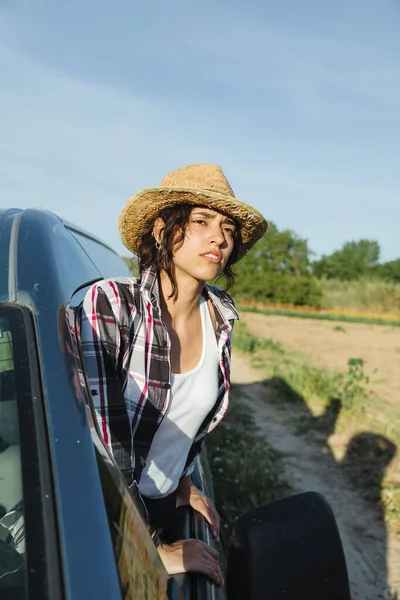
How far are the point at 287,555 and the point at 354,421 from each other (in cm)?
549

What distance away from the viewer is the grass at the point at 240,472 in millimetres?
4215

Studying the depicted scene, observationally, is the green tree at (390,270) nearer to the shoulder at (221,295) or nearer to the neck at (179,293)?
the shoulder at (221,295)

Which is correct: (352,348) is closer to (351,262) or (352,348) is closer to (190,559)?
(190,559)

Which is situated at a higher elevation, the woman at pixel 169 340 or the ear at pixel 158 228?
the ear at pixel 158 228

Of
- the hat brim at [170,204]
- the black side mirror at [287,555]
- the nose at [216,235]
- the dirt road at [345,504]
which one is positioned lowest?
the dirt road at [345,504]

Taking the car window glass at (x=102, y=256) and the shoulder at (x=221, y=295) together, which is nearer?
the shoulder at (x=221, y=295)

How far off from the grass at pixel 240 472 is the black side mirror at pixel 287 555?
2.20 m

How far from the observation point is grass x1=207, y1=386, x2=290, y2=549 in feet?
13.8

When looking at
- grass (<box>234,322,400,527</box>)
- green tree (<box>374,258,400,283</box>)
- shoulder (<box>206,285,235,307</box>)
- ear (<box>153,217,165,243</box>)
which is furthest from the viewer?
green tree (<box>374,258,400,283</box>)

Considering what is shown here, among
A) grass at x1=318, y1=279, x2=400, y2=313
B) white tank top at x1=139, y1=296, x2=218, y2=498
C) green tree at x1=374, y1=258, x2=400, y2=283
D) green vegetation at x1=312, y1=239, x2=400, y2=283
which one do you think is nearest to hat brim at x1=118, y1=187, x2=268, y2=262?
white tank top at x1=139, y1=296, x2=218, y2=498

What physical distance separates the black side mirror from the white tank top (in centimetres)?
58

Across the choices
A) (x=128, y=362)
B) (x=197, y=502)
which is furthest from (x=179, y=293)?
(x=197, y=502)

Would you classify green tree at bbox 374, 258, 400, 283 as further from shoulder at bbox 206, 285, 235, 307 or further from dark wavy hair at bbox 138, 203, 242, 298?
dark wavy hair at bbox 138, 203, 242, 298

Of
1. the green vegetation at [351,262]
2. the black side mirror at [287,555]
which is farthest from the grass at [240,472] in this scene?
the green vegetation at [351,262]
